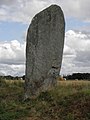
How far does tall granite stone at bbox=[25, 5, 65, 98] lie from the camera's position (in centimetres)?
2086

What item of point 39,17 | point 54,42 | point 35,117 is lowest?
point 35,117

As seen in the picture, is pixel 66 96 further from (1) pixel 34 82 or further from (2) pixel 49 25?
(2) pixel 49 25

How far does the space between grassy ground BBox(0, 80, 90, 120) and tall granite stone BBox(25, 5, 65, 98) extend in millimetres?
654

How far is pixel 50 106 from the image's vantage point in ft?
61.7

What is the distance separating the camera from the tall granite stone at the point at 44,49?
821 inches

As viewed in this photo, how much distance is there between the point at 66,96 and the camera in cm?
1998

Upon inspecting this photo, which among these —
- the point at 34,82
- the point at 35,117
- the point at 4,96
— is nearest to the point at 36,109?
the point at 35,117

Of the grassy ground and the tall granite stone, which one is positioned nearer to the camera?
the grassy ground

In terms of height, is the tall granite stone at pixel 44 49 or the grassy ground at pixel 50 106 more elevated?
the tall granite stone at pixel 44 49

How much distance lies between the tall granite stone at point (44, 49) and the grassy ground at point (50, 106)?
65 centimetres

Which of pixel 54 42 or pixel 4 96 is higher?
pixel 54 42

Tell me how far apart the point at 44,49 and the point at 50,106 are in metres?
3.56

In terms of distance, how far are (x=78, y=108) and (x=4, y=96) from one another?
18.1ft

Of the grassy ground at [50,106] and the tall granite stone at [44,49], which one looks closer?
→ the grassy ground at [50,106]
